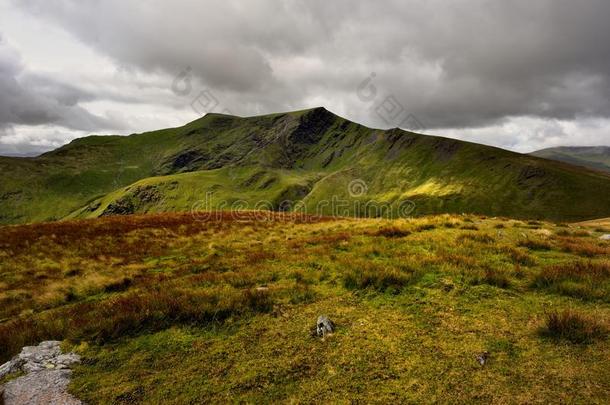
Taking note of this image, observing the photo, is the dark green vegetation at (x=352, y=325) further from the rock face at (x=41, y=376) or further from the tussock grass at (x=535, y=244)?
the rock face at (x=41, y=376)

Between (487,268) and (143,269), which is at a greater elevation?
(487,268)

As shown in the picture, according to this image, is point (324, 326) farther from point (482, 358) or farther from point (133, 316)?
point (133, 316)

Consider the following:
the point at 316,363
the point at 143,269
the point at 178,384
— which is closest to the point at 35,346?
the point at 178,384

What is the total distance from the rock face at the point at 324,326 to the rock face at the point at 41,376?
490cm

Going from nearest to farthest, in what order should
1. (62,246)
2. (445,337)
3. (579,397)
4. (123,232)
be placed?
1. (579,397)
2. (445,337)
3. (62,246)
4. (123,232)

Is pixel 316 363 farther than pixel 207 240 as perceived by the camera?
No

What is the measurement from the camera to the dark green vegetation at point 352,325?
6.04 m

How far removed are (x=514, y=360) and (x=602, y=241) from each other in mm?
12391

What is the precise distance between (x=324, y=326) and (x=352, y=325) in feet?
2.45

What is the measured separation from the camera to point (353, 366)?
6.63 meters

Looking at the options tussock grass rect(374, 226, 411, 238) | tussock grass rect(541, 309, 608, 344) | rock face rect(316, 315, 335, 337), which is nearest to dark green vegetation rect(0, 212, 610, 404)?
tussock grass rect(541, 309, 608, 344)

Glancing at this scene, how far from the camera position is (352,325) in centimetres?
823

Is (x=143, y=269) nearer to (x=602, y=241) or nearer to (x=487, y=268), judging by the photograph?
(x=487, y=268)

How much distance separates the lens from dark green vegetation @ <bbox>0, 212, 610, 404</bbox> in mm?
6043
